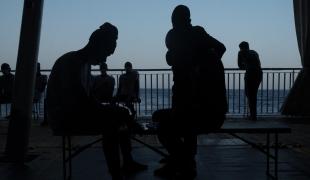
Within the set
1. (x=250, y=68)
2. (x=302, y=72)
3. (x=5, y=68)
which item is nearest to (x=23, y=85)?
(x=5, y=68)

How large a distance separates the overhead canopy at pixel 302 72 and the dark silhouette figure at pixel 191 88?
5720mm

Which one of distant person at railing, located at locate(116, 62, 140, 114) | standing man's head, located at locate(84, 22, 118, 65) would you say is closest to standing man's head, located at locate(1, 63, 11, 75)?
distant person at railing, located at locate(116, 62, 140, 114)

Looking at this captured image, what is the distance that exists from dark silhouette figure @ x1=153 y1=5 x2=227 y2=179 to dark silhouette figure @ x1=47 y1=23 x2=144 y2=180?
0.45m

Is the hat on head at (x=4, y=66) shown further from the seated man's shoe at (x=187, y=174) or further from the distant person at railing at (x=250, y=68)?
the seated man's shoe at (x=187, y=174)

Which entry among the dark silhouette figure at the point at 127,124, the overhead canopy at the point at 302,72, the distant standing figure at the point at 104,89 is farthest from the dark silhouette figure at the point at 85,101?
the overhead canopy at the point at 302,72

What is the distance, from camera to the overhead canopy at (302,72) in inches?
352

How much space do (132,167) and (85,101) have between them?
128cm

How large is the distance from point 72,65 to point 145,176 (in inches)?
55.6

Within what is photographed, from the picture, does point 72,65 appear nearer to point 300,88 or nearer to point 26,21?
point 26,21

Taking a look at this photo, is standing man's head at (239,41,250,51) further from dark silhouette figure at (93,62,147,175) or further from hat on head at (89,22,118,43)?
hat on head at (89,22,118,43)

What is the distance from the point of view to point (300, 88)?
359 inches

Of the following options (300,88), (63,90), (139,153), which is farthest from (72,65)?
(300,88)

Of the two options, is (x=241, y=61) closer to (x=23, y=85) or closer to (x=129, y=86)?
(x=129, y=86)

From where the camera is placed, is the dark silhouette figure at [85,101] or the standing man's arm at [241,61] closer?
the dark silhouette figure at [85,101]
